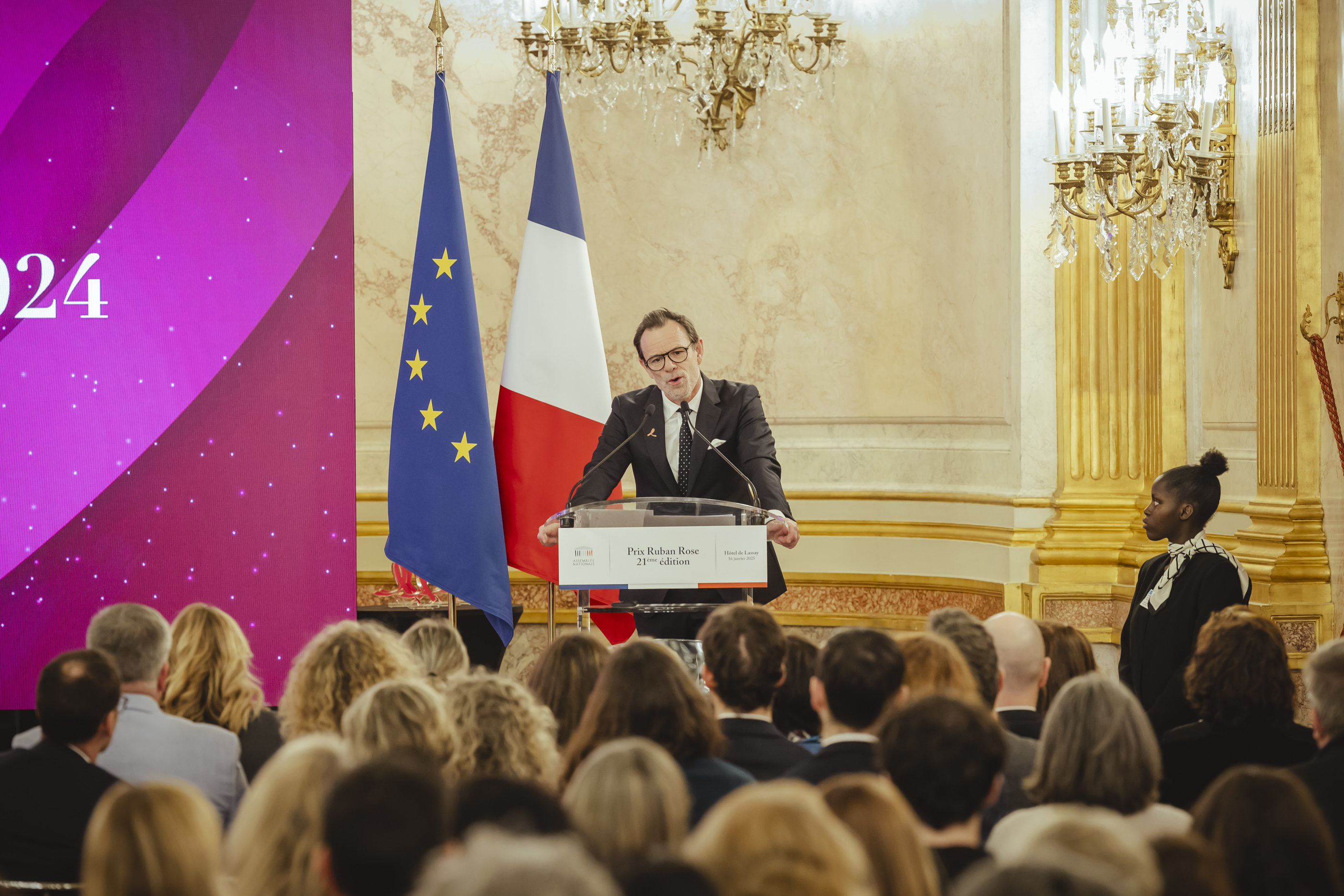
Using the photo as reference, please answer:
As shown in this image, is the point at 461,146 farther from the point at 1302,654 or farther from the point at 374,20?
the point at 1302,654

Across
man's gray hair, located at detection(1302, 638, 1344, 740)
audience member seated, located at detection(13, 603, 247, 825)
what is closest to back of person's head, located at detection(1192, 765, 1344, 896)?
man's gray hair, located at detection(1302, 638, 1344, 740)

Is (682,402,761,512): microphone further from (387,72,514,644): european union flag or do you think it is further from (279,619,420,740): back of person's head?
(387,72,514,644): european union flag

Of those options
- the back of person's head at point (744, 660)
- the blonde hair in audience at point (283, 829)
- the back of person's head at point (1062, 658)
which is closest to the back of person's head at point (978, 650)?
the back of person's head at point (1062, 658)

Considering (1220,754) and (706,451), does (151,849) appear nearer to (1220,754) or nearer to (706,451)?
(1220,754)

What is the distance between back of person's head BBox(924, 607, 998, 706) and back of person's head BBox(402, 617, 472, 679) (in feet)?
3.75

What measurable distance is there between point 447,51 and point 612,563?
169 inches

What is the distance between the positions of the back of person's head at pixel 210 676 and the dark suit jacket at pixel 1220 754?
6.45 ft

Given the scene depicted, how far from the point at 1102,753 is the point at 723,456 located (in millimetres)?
1568

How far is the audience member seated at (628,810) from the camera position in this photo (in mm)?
1695

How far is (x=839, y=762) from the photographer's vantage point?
2.28 meters

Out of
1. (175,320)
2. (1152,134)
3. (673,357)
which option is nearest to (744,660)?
(673,357)

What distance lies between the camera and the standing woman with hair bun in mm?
3777

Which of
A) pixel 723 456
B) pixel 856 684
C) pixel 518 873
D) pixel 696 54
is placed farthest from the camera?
pixel 696 54

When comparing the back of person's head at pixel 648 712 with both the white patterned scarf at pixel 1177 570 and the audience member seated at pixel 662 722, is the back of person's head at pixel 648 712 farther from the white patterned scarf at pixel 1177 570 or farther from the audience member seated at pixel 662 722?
the white patterned scarf at pixel 1177 570
